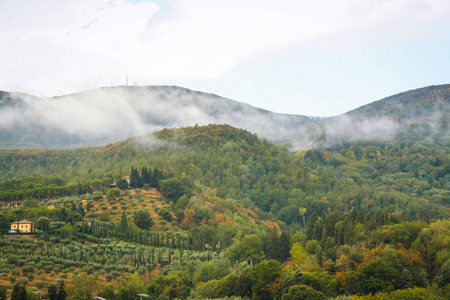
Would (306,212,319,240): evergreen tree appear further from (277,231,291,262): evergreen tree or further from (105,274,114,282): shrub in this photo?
(105,274,114,282): shrub

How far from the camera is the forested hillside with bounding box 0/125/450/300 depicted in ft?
202

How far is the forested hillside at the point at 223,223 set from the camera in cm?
6172

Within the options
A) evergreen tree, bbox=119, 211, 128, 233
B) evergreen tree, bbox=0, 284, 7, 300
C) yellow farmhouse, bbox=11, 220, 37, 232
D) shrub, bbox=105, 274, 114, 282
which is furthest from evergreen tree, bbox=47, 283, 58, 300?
evergreen tree, bbox=119, 211, 128, 233

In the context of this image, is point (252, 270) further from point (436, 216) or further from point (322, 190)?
point (322, 190)

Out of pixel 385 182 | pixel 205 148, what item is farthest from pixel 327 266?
pixel 385 182

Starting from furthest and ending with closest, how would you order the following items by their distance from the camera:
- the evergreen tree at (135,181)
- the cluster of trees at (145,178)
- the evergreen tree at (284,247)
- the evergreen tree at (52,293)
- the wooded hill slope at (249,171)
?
the wooded hill slope at (249,171) < the cluster of trees at (145,178) < the evergreen tree at (135,181) < the evergreen tree at (284,247) < the evergreen tree at (52,293)

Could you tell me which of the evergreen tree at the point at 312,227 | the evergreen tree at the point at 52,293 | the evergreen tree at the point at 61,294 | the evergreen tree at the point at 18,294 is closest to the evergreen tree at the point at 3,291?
the evergreen tree at the point at 18,294

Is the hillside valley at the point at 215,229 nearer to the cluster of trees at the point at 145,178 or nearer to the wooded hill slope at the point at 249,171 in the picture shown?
the cluster of trees at the point at 145,178

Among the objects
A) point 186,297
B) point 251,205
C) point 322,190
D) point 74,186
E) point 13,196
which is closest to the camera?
point 186,297

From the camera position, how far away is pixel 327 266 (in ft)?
216

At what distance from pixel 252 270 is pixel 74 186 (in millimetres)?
73427

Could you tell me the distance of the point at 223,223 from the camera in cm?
11356

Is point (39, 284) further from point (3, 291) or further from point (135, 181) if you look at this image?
point (135, 181)

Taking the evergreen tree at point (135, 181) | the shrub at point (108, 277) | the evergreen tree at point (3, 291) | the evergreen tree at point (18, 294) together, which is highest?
the evergreen tree at point (135, 181)
